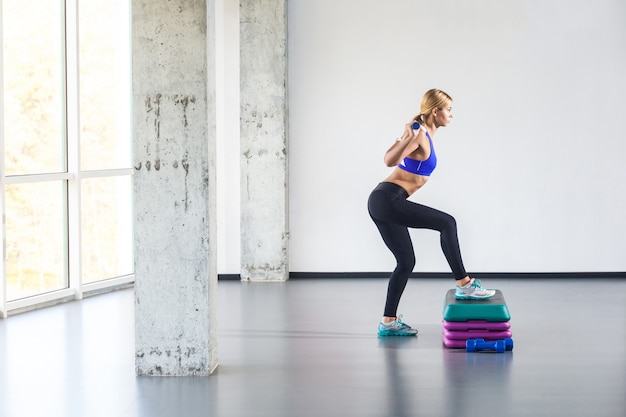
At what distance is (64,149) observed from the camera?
8602 millimetres

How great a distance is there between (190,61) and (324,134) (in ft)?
14.0

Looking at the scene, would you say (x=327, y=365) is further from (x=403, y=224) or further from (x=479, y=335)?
(x=403, y=224)

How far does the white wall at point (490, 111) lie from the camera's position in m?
9.29

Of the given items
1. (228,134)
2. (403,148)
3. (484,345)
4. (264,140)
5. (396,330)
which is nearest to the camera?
(484,345)

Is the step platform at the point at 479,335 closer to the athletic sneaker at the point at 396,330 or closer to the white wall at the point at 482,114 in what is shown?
the athletic sneaker at the point at 396,330

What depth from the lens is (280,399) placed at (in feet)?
16.1

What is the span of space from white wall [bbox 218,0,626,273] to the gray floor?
1.23 m

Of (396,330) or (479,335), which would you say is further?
(396,330)

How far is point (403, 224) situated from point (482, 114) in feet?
10.9

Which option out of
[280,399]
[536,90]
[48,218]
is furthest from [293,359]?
[536,90]

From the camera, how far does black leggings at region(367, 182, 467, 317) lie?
6.28 m

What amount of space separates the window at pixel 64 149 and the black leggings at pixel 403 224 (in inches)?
129

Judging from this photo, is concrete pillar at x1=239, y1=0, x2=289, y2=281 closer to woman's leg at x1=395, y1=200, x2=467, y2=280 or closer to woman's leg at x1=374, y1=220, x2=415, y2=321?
woman's leg at x1=374, y1=220, x2=415, y2=321

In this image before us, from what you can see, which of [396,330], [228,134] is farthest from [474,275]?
[396,330]
